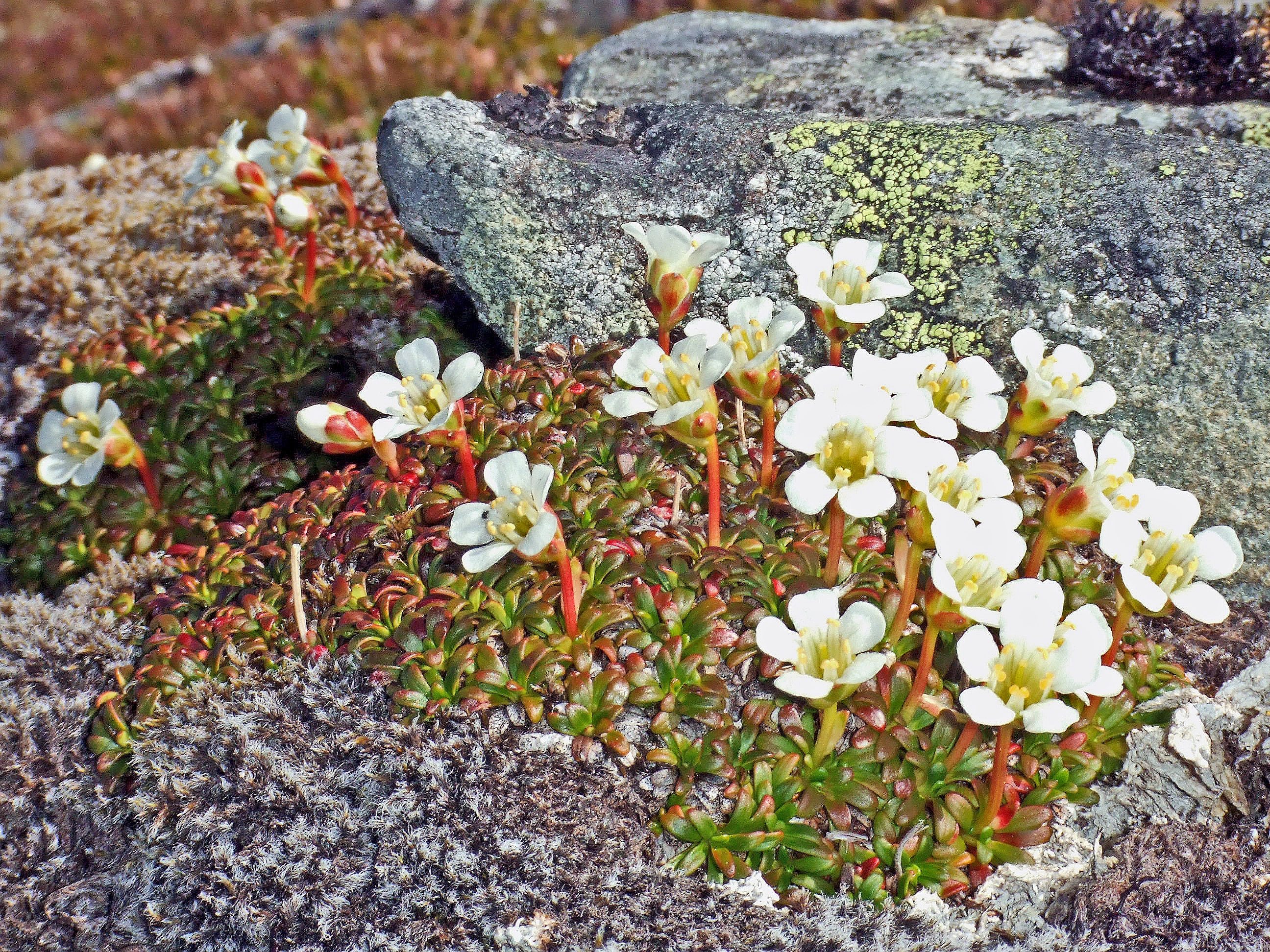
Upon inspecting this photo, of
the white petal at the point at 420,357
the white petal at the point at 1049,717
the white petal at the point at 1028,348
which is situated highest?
the white petal at the point at 420,357

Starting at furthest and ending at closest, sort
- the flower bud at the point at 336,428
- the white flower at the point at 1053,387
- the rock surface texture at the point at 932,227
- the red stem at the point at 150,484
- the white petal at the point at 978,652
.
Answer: the red stem at the point at 150,484 < the rock surface texture at the point at 932,227 < the flower bud at the point at 336,428 < the white flower at the point at 1053,387 < the white petal at the point at 978,652

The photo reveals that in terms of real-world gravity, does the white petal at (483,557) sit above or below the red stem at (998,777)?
above

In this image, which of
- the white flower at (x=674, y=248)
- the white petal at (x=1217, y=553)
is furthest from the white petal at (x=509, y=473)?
the white petal at (x=1217, y=553)

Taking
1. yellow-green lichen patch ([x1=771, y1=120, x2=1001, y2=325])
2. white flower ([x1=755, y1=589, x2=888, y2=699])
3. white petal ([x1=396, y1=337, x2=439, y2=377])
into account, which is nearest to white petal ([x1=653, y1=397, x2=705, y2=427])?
white flower ([x1=755, y1=589, x2=888, y2=699])

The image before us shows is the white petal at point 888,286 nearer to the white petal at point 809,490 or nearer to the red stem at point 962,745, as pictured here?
the white petal at point 809,490

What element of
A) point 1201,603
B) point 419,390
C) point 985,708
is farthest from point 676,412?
point 1201,603

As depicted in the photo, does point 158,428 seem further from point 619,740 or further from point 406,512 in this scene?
point 619,740

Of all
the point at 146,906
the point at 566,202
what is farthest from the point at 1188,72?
the point at 146,906
